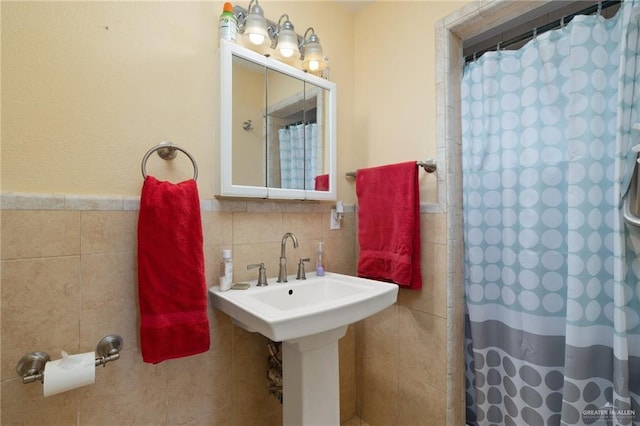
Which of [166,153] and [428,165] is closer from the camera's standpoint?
[166,153]

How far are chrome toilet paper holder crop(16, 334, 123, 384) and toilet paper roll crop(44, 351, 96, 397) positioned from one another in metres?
0.04

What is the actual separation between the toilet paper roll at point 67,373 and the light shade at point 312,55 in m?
1.50

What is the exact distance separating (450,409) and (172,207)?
151 cm

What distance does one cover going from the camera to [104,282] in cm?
94

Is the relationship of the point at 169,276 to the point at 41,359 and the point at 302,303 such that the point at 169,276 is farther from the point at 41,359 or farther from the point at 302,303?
the point at 302,303

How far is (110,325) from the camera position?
0.94 meters

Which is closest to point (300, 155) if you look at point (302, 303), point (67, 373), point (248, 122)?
point (248, 122)

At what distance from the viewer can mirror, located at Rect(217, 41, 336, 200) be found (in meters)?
1.17

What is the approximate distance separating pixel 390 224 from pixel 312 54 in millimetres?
965

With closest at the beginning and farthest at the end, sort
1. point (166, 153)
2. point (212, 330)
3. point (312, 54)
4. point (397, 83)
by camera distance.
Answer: point (166, 153) < point (212, 330) < point (312, 54) < point (397, 83)

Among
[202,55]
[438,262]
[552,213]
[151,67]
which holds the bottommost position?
[438,262]

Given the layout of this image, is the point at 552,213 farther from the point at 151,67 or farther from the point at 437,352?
the point at 151,67

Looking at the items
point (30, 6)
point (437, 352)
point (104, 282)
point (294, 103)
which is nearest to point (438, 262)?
point (437, 352)

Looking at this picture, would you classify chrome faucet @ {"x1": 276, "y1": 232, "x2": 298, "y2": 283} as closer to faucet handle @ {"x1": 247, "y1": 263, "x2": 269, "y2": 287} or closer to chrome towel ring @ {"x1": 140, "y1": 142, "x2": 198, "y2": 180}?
faucet handle @ {"x1": 247, "y1": 263, "x2": 269, "y2": 287}
